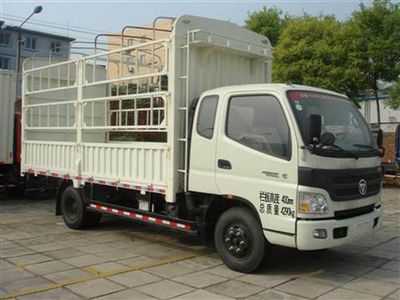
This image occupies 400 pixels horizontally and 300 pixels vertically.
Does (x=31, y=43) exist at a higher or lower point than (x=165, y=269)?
higher

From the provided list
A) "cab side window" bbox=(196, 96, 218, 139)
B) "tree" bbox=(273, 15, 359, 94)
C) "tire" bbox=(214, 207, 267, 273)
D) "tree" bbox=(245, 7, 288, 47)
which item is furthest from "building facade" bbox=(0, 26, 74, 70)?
"tire" bbox=(214, 207, 267, 273)

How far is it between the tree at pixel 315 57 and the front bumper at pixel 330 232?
551 inches

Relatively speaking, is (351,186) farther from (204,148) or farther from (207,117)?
(207,117)

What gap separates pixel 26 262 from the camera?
23.1ft

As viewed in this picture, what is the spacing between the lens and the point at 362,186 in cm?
636

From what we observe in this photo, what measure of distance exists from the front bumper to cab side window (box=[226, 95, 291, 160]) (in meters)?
0.79

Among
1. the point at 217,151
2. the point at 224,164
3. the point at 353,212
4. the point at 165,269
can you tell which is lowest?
the point at 165,269

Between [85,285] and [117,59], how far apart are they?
390 centimetres

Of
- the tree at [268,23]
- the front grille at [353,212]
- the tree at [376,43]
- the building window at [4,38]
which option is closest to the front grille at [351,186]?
the front grille at [353,212]

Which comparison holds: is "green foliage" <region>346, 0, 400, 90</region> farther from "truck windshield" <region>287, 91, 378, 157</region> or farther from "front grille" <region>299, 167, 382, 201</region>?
"front grille" <region>299, 167, 382, 201</region>

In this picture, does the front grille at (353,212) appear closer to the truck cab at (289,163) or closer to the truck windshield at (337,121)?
the truck cab at (289,163)

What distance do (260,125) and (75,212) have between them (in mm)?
4402

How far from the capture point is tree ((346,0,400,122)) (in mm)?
19078

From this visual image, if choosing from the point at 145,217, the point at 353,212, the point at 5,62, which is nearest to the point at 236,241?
the point at 353,212
